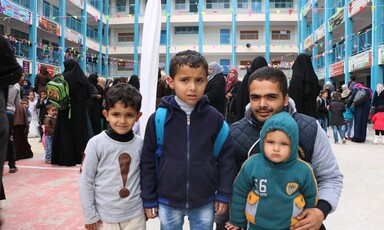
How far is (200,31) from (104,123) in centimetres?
2332

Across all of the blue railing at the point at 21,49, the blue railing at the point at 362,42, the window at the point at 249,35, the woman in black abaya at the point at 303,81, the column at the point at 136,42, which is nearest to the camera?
the woman in black abaya at the point at 303,81

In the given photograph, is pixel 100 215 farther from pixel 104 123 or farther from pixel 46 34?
pixel 46 34

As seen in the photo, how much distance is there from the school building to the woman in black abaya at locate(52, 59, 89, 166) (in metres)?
13.5

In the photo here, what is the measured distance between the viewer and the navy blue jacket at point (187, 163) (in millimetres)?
1880

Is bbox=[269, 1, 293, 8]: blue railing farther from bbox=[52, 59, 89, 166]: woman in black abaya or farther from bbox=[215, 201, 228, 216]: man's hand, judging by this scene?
bbox=[215, 201, 228, 216]: man's hand

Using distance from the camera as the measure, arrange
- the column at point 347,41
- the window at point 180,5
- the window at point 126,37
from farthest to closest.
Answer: the window at point 126,37
the window at point 180,5
the column at point 347,41

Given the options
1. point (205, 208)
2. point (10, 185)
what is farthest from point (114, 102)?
point (10, 185)

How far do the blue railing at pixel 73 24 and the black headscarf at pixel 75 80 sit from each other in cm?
2107

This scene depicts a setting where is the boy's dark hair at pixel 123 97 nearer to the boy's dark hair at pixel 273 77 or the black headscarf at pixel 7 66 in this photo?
the black headscarf at pixel 7 66

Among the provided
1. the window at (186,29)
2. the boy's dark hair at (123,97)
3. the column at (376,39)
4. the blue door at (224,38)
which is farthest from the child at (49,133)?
the window at (186,29)

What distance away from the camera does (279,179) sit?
5.39 feet

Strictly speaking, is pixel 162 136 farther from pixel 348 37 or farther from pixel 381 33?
pixel 348 37

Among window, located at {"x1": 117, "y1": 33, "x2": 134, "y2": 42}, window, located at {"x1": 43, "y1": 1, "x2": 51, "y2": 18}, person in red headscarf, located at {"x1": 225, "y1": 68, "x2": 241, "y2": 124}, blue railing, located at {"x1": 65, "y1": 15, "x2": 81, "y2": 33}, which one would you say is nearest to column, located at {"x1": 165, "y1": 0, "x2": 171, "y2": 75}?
window, located at {"x1": 117, "y1": 33, "x2": 134, "y2": 42}

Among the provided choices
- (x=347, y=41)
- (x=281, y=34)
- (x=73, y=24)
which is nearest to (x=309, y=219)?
(x=347, y=41)
